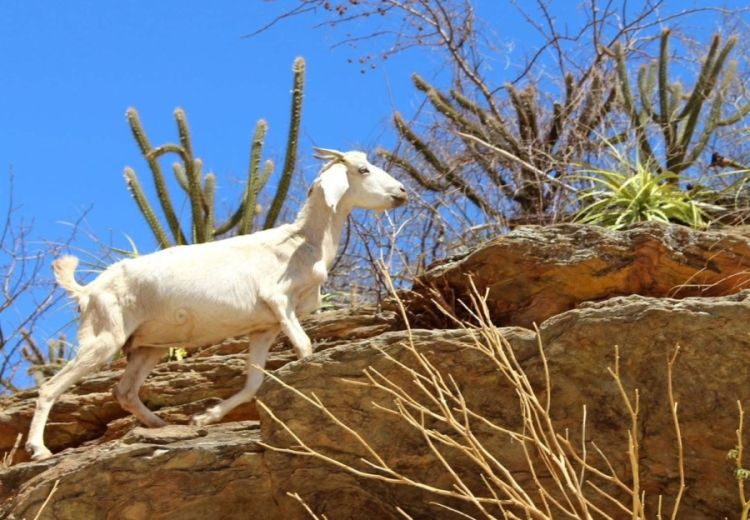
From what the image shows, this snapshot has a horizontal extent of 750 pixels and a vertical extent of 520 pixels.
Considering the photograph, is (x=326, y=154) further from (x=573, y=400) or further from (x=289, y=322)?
(x=573, y=400)

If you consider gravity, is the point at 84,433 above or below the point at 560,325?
below

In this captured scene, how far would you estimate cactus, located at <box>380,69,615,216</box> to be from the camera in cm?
1353

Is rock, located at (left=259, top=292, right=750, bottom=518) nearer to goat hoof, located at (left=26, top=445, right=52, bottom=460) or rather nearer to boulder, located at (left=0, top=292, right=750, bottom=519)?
boulder, located at (left=0, top=292, right=750, bottom=519)

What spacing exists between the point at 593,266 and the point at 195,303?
2.83m

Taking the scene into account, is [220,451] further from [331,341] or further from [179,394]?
[331,341]

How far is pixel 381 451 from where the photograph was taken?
659cm

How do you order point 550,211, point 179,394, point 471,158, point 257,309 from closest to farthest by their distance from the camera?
point 257,309
point 179,394
point 550,211
point 471,158

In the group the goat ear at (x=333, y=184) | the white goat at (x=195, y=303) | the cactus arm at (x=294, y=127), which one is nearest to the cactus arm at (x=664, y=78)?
the cactus arm at (x=294, y=127)

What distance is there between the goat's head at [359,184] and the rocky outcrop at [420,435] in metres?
2.05

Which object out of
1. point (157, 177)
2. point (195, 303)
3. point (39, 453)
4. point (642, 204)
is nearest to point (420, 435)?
point (195, 303)

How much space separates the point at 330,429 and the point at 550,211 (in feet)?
19.3

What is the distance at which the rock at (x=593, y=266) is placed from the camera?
8.52 meters

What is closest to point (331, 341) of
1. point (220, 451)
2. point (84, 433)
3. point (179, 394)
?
point (179, 394)

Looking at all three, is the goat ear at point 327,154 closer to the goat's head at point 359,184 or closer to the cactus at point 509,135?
the goat's head at point 359,184
